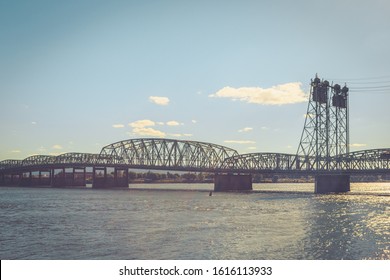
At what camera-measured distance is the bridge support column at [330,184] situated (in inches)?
5782

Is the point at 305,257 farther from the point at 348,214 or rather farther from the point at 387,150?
the point at 387,150

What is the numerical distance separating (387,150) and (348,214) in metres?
82.6

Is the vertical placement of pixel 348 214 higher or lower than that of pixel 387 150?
lower

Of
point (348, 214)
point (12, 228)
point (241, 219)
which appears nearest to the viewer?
point (12, 228)

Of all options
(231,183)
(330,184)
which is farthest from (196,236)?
(231,183)

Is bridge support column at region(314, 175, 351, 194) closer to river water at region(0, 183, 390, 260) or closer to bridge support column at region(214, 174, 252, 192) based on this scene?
bridge support column at region(214, 174, 252, 192)

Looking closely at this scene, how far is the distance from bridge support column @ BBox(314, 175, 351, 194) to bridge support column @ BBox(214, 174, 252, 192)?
35.8 meters

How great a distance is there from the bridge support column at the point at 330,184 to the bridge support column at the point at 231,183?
35.8 m

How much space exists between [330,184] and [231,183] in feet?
136

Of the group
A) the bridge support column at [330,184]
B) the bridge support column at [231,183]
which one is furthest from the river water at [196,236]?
the bridge support column at [231,183]

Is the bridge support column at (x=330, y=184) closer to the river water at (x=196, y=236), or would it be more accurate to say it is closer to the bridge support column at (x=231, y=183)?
the bridge support column at (x=231, y=183)

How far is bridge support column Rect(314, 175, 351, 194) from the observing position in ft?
482
